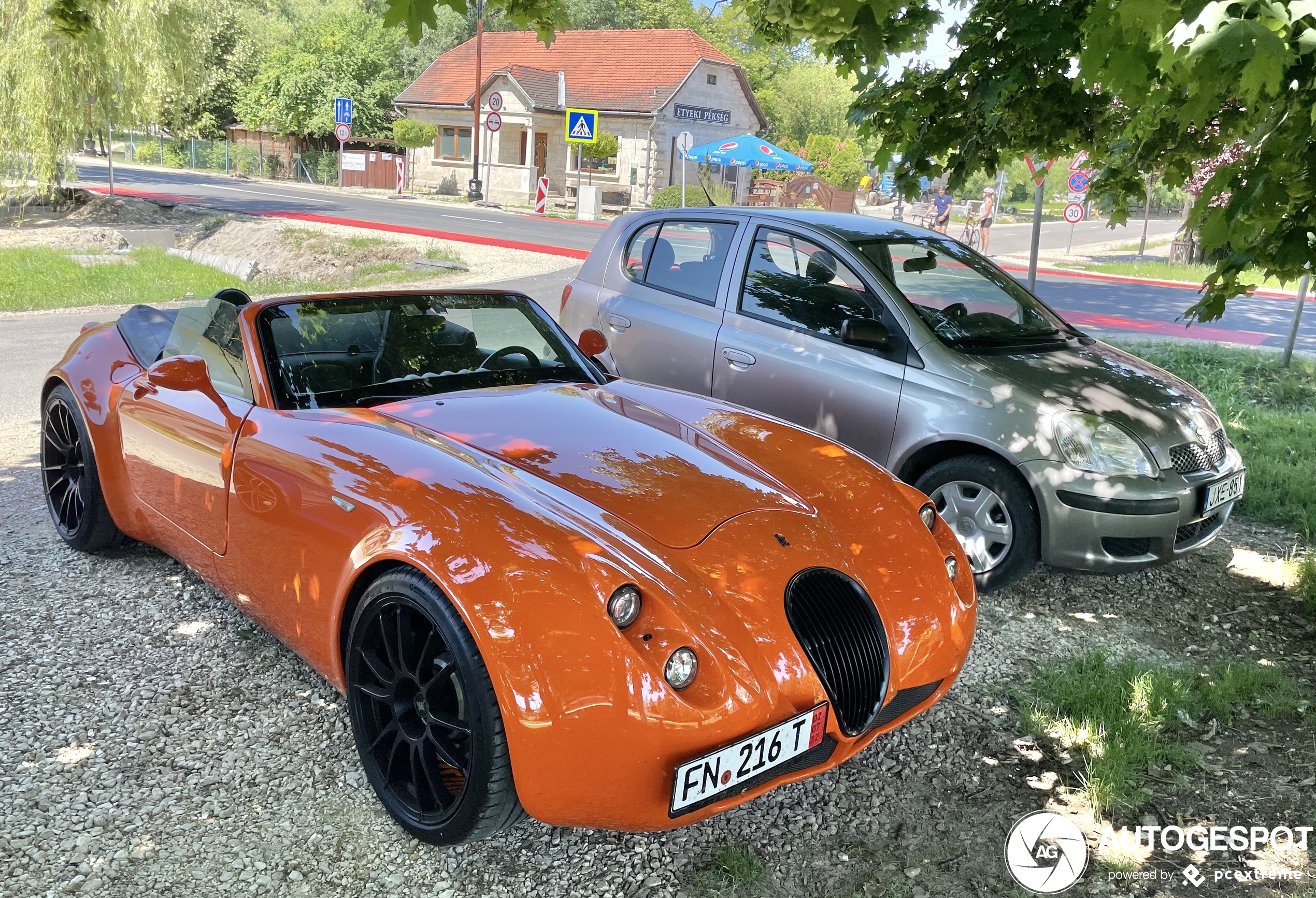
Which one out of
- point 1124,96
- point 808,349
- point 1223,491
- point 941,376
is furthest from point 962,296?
point 1124,96

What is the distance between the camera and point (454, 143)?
48531mm

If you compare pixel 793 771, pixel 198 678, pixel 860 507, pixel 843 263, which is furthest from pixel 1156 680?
pixel 198 678

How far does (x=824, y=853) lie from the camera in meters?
2.84

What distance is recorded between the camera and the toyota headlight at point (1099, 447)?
441 centimetres

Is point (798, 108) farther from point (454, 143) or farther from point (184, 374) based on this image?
point (184, 374)

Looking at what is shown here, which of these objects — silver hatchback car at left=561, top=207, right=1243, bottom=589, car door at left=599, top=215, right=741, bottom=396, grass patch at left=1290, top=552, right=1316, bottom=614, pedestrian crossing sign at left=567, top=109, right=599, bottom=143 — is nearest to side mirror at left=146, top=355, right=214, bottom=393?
silver hatchback car at left=561, top=207, right=1243, bottom=589

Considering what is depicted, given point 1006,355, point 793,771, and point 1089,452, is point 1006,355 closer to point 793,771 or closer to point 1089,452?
point 1089,452

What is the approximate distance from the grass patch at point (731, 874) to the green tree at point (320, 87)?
55.1 m

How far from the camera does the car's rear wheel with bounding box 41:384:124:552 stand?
4.48 meters

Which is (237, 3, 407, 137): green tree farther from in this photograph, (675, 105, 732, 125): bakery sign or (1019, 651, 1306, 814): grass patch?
(1019, 651, 1306, 814): grass patch

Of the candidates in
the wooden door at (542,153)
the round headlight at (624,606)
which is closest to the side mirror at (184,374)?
the round headlight at (624,606)

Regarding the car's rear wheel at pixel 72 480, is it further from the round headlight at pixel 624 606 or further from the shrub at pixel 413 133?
the shrub at pixel 413 133

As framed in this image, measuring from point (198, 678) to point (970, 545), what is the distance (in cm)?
336

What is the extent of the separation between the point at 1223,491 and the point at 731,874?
3.30 metres
